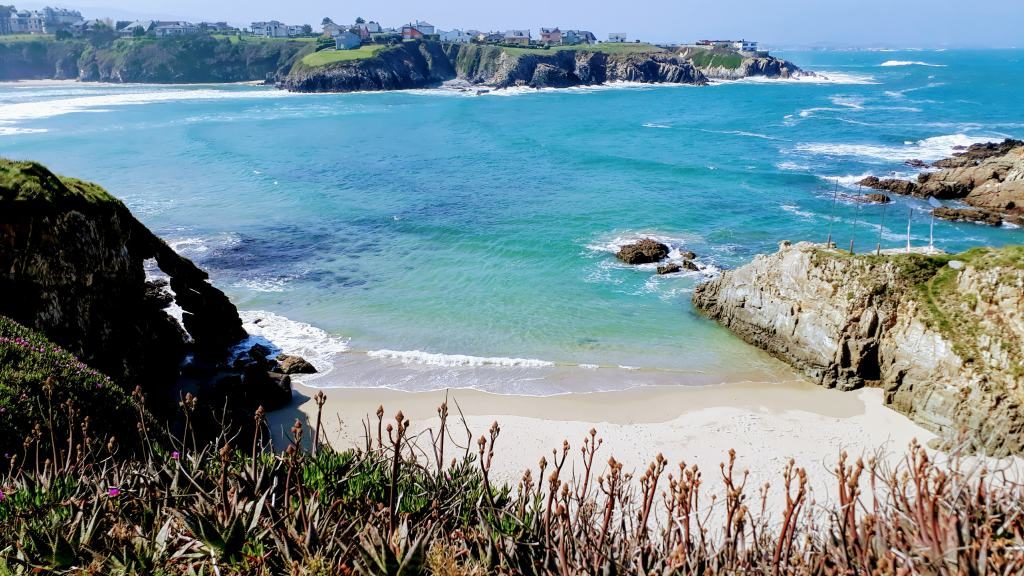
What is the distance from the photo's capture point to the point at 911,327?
18.9 metres

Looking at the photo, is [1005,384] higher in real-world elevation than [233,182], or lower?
lower

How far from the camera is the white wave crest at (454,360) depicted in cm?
2225

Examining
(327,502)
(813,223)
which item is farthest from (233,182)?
(327,502)

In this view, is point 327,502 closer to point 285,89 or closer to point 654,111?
point 654,111

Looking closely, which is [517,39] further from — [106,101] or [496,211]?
[496,211]

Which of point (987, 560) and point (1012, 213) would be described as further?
point (1012, 213)

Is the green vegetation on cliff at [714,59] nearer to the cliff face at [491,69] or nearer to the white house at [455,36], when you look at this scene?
the cliff face at [491,69]

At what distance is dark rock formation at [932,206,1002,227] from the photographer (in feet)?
125

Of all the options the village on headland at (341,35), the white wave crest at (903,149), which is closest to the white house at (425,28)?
the village on headland at (341,35)

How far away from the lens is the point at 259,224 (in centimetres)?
3931

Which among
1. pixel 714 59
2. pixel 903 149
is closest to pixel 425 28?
pixel 714 59

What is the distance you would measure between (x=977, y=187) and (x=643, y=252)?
2653 centimetres

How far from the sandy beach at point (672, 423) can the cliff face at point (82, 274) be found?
466cm

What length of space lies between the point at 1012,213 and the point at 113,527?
47026 mm
